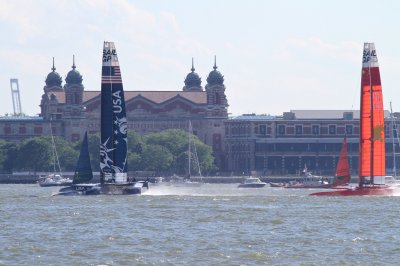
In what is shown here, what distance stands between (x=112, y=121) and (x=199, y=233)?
41079mm

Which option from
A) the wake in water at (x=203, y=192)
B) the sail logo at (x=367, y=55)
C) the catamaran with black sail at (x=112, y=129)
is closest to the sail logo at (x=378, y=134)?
the sail logo at (x=367, y=55)

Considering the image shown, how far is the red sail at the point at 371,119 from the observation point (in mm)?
109938

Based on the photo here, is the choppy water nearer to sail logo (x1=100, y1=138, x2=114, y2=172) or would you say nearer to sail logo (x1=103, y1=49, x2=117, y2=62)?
sail logo (x1=100, y1=138, x2=114, y2=172)

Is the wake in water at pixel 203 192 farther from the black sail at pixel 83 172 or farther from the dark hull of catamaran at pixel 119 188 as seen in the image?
the dark hull of catamaran at pixel 119 188

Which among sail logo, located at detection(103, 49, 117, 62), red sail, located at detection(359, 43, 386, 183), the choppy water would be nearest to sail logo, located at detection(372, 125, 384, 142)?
red sail, located at detection(359, 43, 386, 183)

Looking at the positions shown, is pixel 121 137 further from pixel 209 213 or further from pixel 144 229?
pixel 144 229

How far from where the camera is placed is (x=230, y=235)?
7406 cm

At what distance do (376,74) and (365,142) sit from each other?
488 centimetres

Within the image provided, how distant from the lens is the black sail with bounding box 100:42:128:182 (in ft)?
378

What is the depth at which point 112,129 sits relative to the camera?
11575 centimetres

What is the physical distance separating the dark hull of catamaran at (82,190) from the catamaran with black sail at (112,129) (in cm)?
459

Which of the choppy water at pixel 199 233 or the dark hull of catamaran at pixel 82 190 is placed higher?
the dark hull of catamaran at pixel 82 190

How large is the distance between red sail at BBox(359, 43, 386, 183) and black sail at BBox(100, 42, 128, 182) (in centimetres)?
1764

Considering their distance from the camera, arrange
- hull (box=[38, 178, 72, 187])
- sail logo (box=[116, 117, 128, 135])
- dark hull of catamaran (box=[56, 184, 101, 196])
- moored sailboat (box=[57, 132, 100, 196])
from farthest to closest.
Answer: hull (box=[38, 178, 72, 187]) → moored sailboat (box=[57, 132, 100, 196]) → dark hull of catamaran (box=[56, 184, 101, 196]) → sail logo (box=[116, 117, 128, 135])
